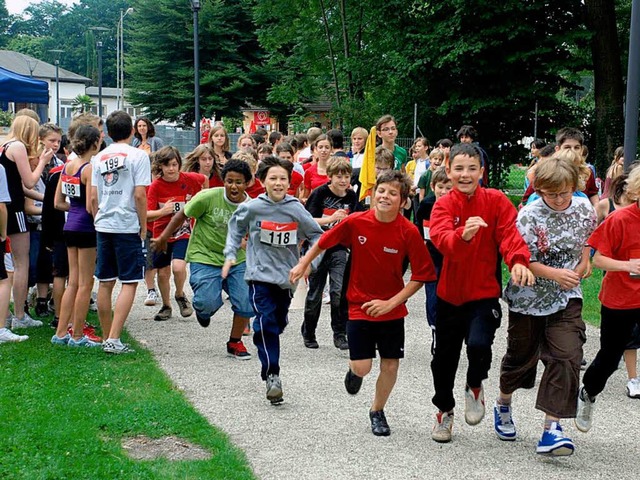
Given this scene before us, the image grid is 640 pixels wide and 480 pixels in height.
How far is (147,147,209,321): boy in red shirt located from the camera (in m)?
10.2

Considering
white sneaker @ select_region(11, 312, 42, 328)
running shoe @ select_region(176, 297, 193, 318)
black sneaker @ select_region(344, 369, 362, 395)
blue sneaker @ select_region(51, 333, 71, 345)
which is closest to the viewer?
black sneaker @ select_region(344, 369, 362, 395)

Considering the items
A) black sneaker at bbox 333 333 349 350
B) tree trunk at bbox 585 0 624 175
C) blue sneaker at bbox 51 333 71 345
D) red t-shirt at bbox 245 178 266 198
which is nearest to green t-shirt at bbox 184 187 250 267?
red t-shirt at bbox 245 178 266 198

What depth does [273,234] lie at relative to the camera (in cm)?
744

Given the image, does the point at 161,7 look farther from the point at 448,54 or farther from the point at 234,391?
the point at 234,391

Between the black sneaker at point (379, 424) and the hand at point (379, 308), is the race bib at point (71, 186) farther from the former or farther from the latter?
the black sneaker at point (379, 424)

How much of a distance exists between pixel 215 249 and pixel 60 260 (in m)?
1.84

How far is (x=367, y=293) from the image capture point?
20.8 ft

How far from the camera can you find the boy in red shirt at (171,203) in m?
10.2

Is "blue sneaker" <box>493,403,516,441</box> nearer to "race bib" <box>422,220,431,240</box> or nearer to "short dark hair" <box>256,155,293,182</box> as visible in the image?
"race bib" <box>422,220,431,240</box>

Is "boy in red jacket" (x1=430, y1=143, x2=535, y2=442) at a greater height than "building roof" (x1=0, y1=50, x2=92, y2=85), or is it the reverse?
"building roof" (x1=0, y1=50, x2=92, y2=85)

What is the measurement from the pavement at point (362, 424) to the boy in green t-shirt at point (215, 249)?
382 millimetres

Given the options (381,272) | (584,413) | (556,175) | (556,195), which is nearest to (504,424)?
(584,413)

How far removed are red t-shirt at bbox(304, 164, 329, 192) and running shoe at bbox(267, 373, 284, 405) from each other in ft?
14.6

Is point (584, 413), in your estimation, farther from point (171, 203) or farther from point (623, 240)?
point (171, 203)
